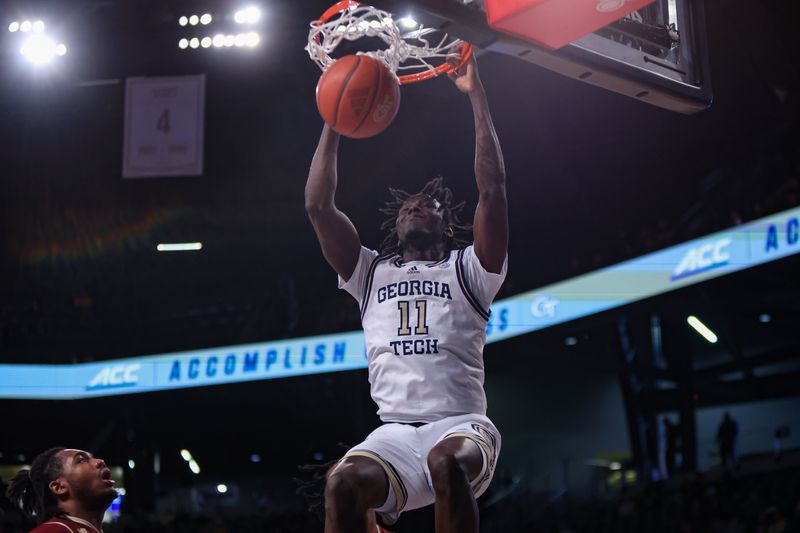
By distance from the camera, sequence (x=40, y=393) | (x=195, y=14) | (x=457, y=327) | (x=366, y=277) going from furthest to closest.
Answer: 1. (x=40, y=393)
2. (x=195, y=14)
3. (x=366, y=277)
4. (x=457, y=327)

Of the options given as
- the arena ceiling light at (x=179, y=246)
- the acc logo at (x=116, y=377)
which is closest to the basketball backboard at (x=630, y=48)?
the acc logo at (x=116, y=377)

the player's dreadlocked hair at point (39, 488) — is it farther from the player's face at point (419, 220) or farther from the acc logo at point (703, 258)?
the acc logo at point (703, 258)

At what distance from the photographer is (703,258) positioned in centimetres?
1227

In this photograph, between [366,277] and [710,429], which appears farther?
[710,429]

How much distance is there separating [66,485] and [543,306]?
9.91 meters

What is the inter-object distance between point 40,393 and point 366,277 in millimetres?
12309

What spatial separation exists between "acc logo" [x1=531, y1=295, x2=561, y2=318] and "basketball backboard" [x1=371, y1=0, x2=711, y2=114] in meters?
8.62

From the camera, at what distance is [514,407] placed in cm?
1920

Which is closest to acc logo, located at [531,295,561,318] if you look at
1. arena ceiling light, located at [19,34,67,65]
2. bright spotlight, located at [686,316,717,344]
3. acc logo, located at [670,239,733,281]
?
acc logo, located at [670,239,733,281]

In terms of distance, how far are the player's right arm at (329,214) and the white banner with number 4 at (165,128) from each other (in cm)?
648

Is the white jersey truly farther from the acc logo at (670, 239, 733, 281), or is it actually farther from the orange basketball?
the acc logo at (670, 239, 733, 281)

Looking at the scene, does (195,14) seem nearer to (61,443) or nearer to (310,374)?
(310,374)

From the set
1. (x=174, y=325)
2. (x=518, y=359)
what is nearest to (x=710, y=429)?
(x=518, y=359)

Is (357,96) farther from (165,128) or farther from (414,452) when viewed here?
(165,128)
